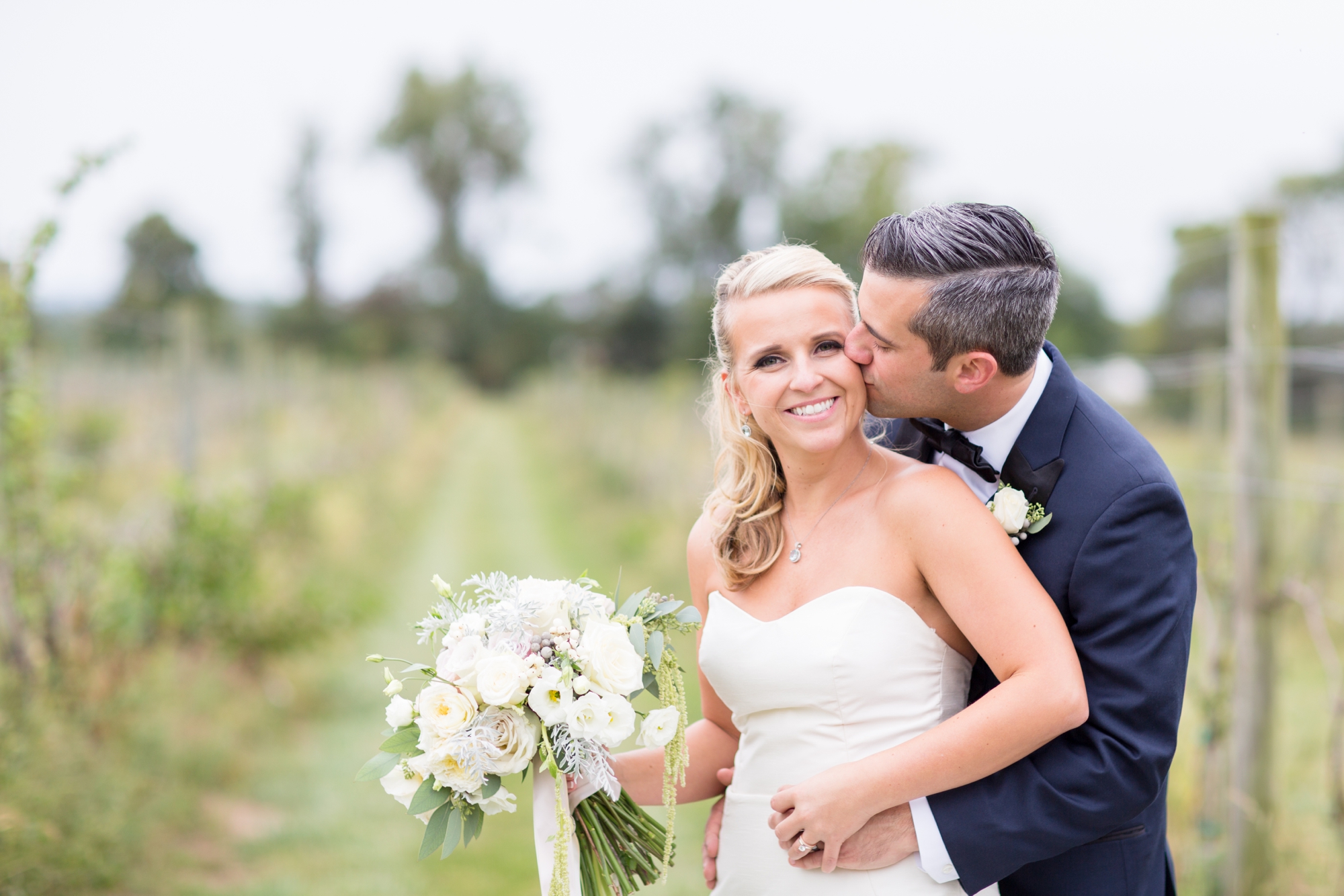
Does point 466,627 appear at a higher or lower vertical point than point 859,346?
lower

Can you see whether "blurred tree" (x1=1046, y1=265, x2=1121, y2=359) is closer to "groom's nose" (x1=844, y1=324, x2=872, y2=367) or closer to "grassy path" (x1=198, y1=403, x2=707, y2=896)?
"grassy path" (x1=198, y1=403, x2=707, y2=896)

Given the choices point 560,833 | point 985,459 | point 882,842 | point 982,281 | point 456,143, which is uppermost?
point 456,143

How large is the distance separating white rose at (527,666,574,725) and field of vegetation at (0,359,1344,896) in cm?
152

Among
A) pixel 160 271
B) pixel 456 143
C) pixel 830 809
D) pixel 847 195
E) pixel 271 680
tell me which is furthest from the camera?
pixel 456 143

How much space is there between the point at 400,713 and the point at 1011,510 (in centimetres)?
130

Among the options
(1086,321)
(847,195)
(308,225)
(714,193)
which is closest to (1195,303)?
(1086,321)

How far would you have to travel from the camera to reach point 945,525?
6.71ft

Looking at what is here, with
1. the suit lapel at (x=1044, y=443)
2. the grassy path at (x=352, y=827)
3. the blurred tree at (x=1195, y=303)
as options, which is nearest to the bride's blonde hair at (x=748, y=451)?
the suit lapel at (x=1044, y=443)

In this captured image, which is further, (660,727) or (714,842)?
(714,842)

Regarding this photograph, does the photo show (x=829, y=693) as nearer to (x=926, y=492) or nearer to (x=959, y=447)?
(x=926, y=492)

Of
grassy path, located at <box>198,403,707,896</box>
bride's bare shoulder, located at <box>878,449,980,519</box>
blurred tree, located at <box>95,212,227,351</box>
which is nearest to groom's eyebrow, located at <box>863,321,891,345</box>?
bride's bare shoulder, located at <box>878,449,980,519</box>

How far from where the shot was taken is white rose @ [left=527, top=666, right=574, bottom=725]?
2.01 meters

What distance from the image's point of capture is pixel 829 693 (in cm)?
216

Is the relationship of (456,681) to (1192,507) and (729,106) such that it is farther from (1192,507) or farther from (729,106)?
(729,106)
